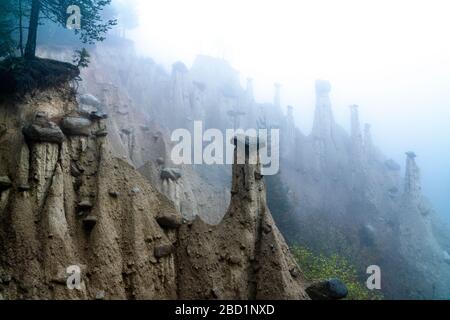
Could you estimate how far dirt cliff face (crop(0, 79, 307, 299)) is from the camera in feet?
30.2

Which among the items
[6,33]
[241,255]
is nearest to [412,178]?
[241,255]

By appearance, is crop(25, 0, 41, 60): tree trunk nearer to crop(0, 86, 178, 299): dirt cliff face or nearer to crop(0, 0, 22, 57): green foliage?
crop(0, 0, 22, 57): green foliage

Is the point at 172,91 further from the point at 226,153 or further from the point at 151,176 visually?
the point at 151,176

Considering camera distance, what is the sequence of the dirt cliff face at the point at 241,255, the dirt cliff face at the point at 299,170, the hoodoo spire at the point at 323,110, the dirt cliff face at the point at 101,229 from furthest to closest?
the hoodoo spire at the point at 323,110
the dirt cliff face at the point at 299,170
the dirt cliff face at the point at 241,255
the dirt cliff face at the point at 101,229

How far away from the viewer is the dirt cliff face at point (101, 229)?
9.21 metres

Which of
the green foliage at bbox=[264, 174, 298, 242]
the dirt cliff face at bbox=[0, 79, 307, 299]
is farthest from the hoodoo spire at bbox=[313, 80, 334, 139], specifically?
the dirt cliff face at bbox=[0, 79, 307, 299]

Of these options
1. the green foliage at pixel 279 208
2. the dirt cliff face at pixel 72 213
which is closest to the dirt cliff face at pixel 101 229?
the dirt cliff face at pixel 72 213

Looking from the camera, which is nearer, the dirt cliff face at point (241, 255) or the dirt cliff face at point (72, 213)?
the dirt cliff face at point (72, 213)

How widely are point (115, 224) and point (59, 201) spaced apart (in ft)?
5.78

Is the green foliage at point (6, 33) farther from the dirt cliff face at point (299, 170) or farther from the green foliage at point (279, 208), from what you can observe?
the green foliage at point (279, 208)

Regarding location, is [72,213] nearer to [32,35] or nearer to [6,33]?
[32,35]

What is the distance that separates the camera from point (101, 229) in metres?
10.1

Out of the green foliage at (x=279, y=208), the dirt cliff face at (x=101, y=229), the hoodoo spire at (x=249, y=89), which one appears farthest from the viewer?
the hoodoo spire at (x=249, y=89)

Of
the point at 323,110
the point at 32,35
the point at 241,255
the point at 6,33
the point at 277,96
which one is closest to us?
the point at 241,255
